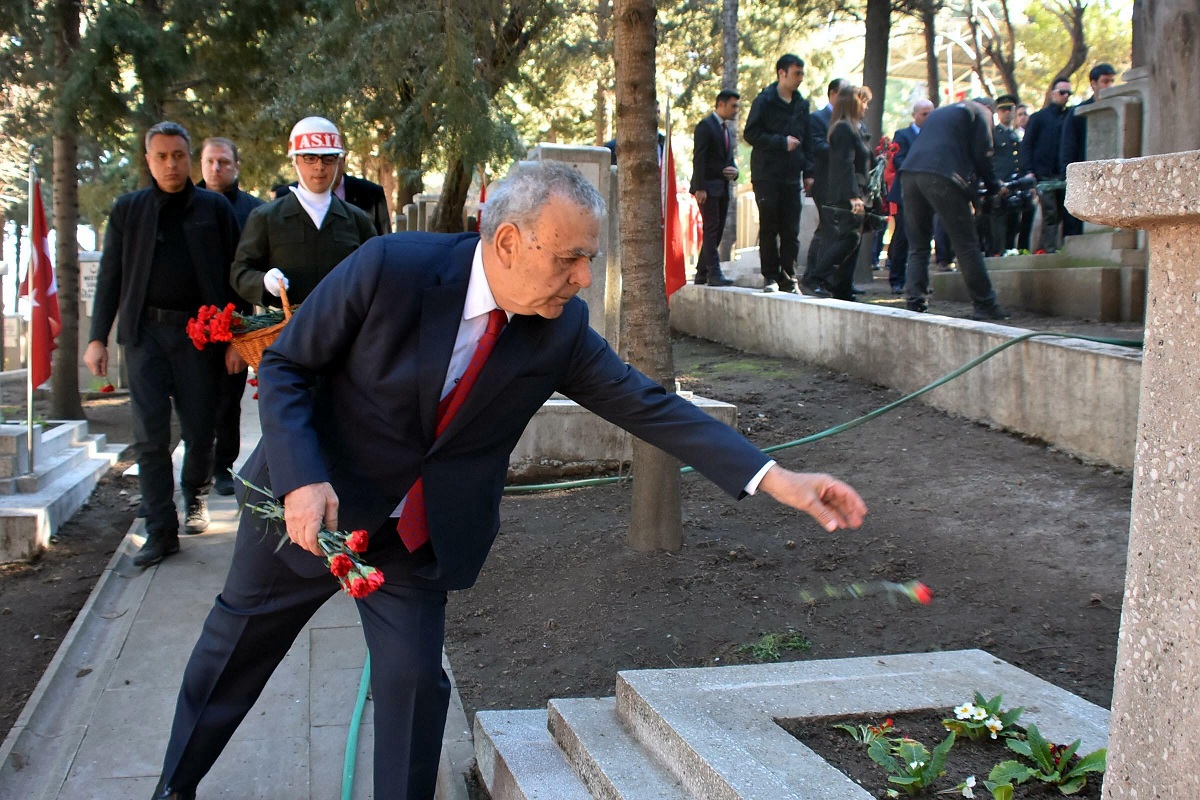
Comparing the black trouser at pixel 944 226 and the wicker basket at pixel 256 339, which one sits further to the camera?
the black trouser at pixel 944 226

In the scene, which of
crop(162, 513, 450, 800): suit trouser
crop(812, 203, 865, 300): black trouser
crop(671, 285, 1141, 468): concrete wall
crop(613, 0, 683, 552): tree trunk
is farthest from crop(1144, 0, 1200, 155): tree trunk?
crop(162, 513, 450, 800): suit trouser

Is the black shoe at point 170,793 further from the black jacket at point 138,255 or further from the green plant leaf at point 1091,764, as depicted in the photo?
the black jacket at point 138,255

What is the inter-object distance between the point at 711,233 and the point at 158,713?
28.3ft

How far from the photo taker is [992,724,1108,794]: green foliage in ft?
9.39

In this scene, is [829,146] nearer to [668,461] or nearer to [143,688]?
[668,461]

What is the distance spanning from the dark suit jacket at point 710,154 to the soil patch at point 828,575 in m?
4.93

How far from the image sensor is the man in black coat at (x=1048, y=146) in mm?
12258

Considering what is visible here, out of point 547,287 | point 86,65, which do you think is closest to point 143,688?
point 547,287

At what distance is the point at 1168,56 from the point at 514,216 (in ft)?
22.3

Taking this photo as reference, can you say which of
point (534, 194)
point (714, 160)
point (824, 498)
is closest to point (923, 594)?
point (824, 498)

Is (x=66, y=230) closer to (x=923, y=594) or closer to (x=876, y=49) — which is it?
(x=923, y=594)

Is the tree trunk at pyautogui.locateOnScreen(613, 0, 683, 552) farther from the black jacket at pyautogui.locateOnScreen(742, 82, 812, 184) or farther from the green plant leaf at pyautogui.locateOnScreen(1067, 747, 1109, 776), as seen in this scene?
the black jacket at pyautogui.locateOnScreen(742, 82, 812, 184)

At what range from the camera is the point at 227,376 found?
6773 mm

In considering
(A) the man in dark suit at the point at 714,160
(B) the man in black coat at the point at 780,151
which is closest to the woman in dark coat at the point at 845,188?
(B) the man in black coat at the point at 780,151
